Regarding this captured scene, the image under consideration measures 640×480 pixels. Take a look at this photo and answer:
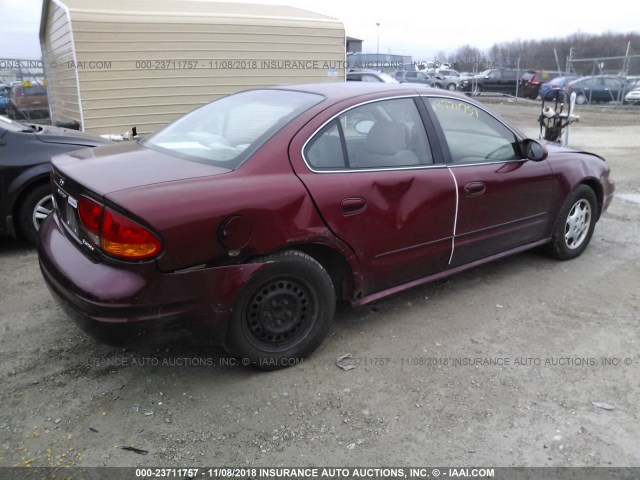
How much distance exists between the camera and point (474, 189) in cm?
375

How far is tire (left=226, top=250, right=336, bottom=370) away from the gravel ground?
0.14m

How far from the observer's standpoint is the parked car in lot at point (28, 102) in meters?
15.7

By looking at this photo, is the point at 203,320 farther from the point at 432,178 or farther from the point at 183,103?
the point at 183,103

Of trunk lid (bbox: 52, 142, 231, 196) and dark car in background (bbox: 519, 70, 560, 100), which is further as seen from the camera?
dark car in background (bbox: 519, 70, 560, 100)

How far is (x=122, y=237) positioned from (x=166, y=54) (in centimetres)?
846

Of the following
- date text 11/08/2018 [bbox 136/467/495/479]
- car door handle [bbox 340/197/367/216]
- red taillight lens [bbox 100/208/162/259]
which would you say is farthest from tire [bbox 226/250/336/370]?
date text 11/08/2018 [bbox 136/467/495/479]

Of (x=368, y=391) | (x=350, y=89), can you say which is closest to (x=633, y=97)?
(x=350, y=89)

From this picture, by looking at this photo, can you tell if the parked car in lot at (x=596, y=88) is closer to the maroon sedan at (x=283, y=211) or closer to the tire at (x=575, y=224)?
the tire at (x=575, y=224)

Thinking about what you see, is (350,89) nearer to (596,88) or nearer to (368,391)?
(368,391)

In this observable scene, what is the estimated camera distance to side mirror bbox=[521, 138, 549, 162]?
4.08 meters

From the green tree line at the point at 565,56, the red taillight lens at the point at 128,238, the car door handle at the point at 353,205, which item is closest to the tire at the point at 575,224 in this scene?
the car door handle at the point at 353,205

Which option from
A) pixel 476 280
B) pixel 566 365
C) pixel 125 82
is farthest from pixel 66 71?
pixel 566 365

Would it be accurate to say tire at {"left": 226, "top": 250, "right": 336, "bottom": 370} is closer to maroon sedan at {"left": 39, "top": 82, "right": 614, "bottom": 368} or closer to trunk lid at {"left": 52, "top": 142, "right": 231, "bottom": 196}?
maroon sedan at {"left": 39, "top": 82, "right": 614, "bottom": 368}

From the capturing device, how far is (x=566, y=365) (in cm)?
319
